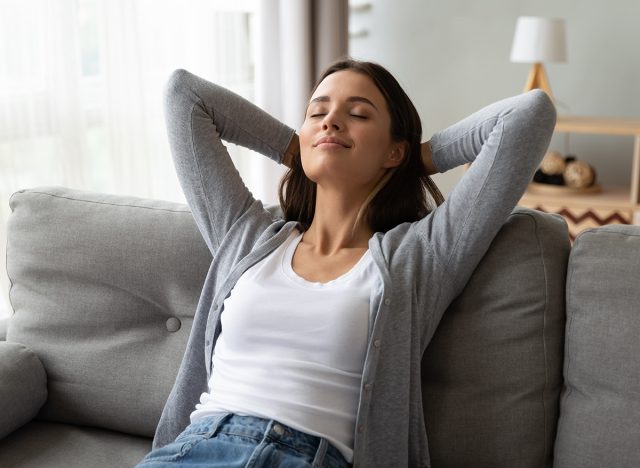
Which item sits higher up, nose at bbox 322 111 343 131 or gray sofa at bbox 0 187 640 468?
nose at bbox 322 111 343 131

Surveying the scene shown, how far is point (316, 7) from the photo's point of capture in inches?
144

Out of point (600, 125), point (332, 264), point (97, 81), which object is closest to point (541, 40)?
point (600, 125)

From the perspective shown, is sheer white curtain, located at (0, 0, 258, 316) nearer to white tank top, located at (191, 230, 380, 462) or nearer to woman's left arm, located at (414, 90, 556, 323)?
white tank top, located at (191, 230, 380, 462)

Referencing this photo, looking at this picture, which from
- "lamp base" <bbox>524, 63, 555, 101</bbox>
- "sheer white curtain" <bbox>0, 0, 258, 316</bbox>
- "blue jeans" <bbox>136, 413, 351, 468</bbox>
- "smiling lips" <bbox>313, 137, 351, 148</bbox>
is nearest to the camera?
"blue jeans" <bbox>136, 413, 351, 468</bbox>

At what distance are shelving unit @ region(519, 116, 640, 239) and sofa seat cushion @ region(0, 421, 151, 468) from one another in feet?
7.67

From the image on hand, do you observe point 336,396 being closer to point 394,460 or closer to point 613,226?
point 394,460

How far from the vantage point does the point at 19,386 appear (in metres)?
1.81

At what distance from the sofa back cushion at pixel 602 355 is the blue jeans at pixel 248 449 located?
1.33ft

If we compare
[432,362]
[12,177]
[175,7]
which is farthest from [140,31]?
[432,362]

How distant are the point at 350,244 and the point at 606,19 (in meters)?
2.91

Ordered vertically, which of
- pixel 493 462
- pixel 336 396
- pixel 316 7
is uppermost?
pixel 316 7

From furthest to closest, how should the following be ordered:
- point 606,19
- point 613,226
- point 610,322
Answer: point 606,19
point 613,226
point 610,322

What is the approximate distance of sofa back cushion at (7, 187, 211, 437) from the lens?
1833 mm

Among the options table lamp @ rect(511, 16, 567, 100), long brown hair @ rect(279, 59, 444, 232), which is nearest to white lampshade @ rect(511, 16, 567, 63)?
table lamp @ rect(511, 16, 567, 100)
